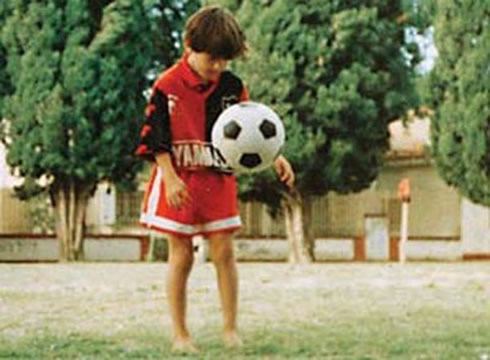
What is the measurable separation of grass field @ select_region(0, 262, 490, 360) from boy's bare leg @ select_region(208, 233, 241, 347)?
10 centimetres

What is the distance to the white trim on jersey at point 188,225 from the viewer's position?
5.16 metres

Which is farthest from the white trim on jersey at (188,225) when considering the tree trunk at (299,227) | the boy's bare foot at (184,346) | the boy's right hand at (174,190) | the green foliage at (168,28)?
the green foliage at (168,28)

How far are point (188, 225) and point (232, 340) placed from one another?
51 centimetres

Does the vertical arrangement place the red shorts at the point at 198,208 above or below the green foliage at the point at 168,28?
below

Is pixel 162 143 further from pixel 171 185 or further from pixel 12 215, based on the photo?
pixel 12 215

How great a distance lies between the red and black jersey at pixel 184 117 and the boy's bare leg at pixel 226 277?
306 mm

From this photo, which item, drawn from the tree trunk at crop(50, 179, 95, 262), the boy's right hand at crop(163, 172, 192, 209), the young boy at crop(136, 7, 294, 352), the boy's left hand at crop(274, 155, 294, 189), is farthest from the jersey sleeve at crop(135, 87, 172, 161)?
the tree trunk at crop(50, 179, 95, 262)

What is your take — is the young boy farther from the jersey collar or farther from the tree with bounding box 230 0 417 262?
the tree with bounding box 230 0 417 262

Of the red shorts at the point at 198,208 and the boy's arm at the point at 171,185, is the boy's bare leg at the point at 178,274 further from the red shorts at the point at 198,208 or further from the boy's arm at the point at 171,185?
the boy's arm at the point at 171,185

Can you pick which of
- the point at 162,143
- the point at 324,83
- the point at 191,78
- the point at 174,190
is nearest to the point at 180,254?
the point at 174,190

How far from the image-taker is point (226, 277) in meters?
5.27

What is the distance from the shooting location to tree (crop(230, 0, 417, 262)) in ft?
76.0

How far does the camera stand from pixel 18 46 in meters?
24.0

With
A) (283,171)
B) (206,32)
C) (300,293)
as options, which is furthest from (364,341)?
(300,293)
